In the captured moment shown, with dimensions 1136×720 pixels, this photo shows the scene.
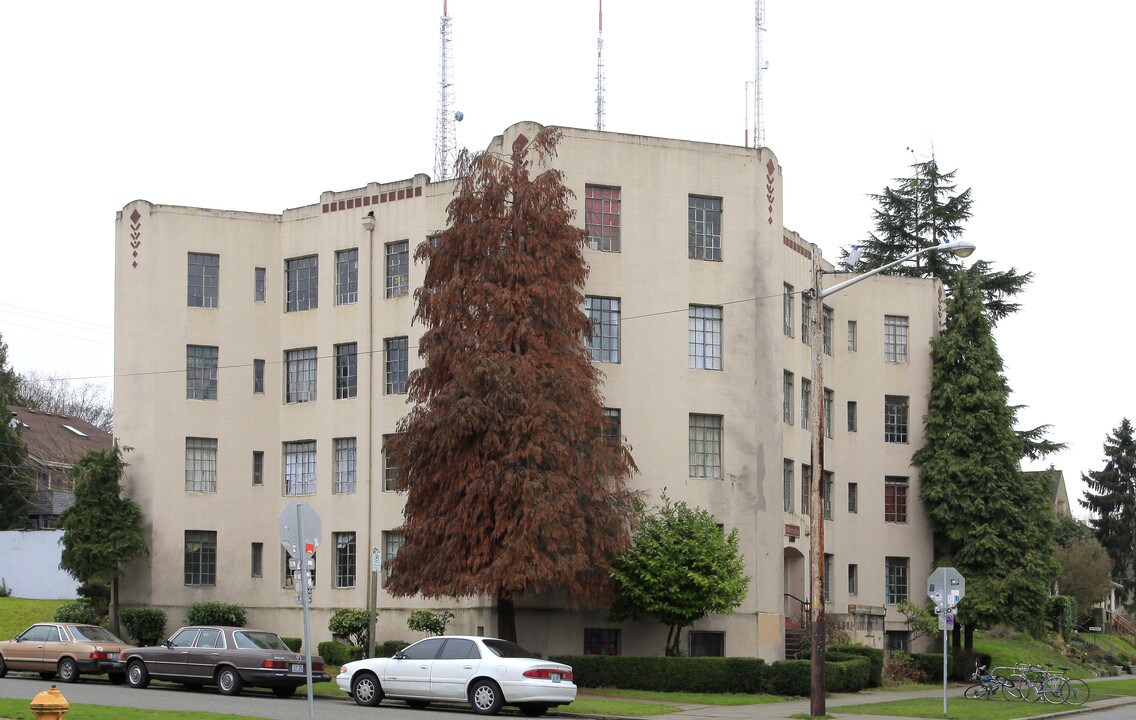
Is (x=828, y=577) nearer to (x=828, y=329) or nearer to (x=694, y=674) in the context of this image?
(x=828, y=329)

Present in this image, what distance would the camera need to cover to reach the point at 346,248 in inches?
1714

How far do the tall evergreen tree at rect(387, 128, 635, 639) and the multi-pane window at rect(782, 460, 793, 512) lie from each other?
6.85m

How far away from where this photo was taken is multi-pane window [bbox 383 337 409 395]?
1652 inches

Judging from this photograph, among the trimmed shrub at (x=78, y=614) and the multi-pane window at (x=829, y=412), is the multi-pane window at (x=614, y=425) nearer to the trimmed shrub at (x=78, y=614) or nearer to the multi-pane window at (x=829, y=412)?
the multi-pane window at (x=829, y=412)

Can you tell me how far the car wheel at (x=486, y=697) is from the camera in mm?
26516

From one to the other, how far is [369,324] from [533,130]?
816 centimetres

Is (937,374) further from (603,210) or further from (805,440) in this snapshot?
(603,210)

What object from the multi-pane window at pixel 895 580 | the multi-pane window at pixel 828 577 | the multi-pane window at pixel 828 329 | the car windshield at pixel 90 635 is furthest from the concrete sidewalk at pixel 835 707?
the multi-pane window at pixel 828 329

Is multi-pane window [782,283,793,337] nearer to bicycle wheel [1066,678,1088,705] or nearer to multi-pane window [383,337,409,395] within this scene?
multi-pane window [383,337,409,395]

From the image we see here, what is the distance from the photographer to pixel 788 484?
42438 mm

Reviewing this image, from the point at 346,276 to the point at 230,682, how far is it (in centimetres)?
1692

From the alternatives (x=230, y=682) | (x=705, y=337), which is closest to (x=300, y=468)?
(x=705, y=337)

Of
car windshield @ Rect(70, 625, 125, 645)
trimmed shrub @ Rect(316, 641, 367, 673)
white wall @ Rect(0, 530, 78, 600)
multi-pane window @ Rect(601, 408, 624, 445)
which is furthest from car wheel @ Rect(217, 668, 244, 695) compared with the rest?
white wall @ Rect(0, 530, 78, 600)

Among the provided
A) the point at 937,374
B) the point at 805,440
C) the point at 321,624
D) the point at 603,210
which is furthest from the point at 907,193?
the point at 321,624
